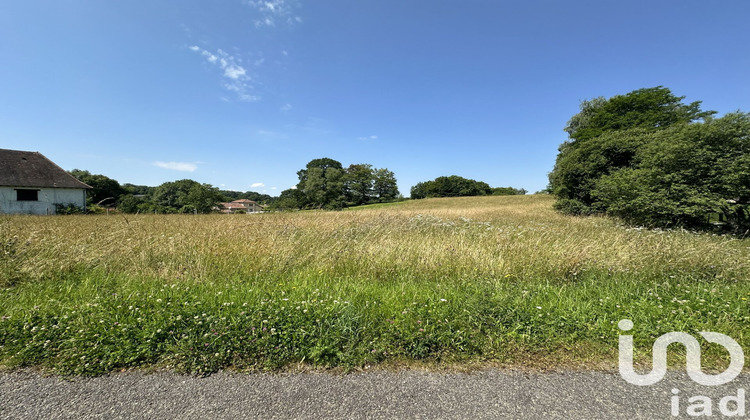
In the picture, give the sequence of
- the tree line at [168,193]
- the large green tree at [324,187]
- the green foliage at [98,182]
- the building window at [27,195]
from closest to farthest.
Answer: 1. the building window at [27,195]
2. the tree line at [168,193]
3. the large green tree at [324,187]
4. the green foliage at [98,182]

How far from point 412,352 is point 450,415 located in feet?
2.09

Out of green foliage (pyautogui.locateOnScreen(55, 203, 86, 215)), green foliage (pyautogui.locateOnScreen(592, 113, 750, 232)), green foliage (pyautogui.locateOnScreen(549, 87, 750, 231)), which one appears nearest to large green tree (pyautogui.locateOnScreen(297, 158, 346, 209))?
green foliage (pyautogui.locateOnScreen(55, 203, 86, 215))

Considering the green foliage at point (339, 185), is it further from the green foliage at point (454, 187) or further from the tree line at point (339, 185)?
the green foliage at point (454, 187)

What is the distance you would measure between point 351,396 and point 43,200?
38.0 metres

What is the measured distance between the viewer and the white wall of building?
21.8m

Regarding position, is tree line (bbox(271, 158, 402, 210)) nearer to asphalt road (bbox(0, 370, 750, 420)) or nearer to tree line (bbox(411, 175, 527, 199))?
tree line (bbox(411, 175, 527, 199))

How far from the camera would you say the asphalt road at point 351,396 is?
169 cm

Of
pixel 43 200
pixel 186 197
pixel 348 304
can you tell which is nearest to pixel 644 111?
pixel 348 304

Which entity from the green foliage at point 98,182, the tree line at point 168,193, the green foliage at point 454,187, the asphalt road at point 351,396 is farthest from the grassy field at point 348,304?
the green foliage at point 454,187

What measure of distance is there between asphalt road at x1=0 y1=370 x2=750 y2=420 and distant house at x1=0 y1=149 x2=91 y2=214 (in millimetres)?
32699

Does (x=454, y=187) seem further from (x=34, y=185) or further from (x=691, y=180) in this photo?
(x=34, y=185)

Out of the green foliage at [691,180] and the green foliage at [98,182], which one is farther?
the green foliage at [98,182]

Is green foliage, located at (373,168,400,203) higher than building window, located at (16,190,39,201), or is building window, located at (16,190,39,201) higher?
green foliage, located at (373,168,400,203)

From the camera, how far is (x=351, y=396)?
1.84 m
